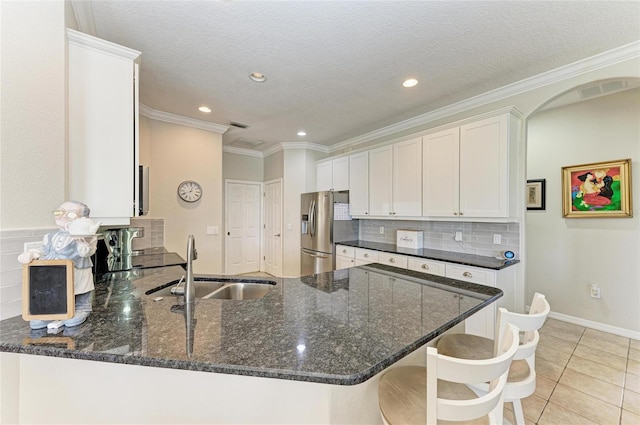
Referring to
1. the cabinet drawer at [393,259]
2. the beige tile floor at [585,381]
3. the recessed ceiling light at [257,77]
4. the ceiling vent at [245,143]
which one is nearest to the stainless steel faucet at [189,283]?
the recessed ceiling light at [257,77]

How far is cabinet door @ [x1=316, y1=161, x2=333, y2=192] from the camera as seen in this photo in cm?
458

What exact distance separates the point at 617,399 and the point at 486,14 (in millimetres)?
2920

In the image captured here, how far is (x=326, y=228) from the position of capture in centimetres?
414

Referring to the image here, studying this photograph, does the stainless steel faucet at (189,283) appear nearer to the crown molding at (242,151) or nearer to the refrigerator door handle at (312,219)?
the refrigerator door handle at (312,219)

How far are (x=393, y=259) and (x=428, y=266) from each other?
461mm

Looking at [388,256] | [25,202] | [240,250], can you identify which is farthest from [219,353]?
[240,250]

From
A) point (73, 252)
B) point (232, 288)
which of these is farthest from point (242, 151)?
point (73, 252)

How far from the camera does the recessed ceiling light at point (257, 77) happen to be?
2475 mm

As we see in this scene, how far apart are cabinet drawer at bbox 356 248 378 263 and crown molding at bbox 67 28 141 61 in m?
3.05

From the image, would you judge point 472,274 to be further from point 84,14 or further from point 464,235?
point 84,14

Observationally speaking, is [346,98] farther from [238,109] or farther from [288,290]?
[288,290]

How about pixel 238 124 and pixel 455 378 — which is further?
pixel 238 124

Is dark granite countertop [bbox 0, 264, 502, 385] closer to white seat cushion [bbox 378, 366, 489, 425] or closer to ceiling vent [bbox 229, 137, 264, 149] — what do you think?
white seat cushion [bbox 378, 366, 489, 425]

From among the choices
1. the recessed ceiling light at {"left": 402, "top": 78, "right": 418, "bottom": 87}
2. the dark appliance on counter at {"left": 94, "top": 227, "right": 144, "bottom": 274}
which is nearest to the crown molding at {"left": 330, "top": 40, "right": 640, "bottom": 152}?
the recessed ceiling light at {"left": 402, "top": 78, "right": 418, "bottom": 87}
